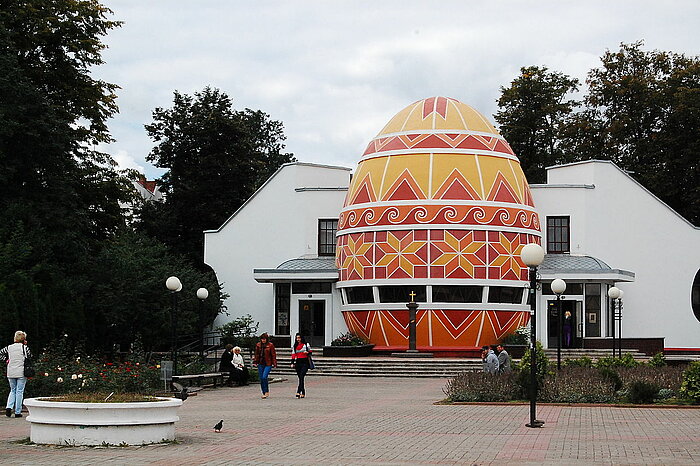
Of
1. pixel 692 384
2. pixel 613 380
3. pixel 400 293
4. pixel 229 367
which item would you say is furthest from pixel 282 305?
pixel 692 384

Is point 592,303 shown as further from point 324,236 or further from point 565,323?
point 324,236

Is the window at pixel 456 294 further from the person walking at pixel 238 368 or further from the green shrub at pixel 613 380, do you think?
the green shrub at pixel 613 380

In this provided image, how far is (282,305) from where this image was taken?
51.5 m

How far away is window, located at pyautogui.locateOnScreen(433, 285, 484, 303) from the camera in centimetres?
4519

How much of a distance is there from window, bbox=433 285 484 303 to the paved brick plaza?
20.1 m

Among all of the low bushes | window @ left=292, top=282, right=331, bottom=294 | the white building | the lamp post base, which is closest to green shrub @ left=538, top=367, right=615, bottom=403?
the low bushes

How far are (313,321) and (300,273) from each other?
283 centimetres

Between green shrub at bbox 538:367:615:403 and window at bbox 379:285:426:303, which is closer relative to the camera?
green shrub at bbox 538:367:615:403

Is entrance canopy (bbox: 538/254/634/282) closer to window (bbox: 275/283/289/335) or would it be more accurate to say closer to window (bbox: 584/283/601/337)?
window (bbox: 584/283/601/337)

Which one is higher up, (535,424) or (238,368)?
(238,368)

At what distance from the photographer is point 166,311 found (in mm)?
43281

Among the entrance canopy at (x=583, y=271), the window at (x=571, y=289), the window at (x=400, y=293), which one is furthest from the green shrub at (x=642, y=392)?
the window at (x=571, y=289)

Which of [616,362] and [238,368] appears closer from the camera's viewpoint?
[616,362]

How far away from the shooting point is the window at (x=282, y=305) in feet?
168
